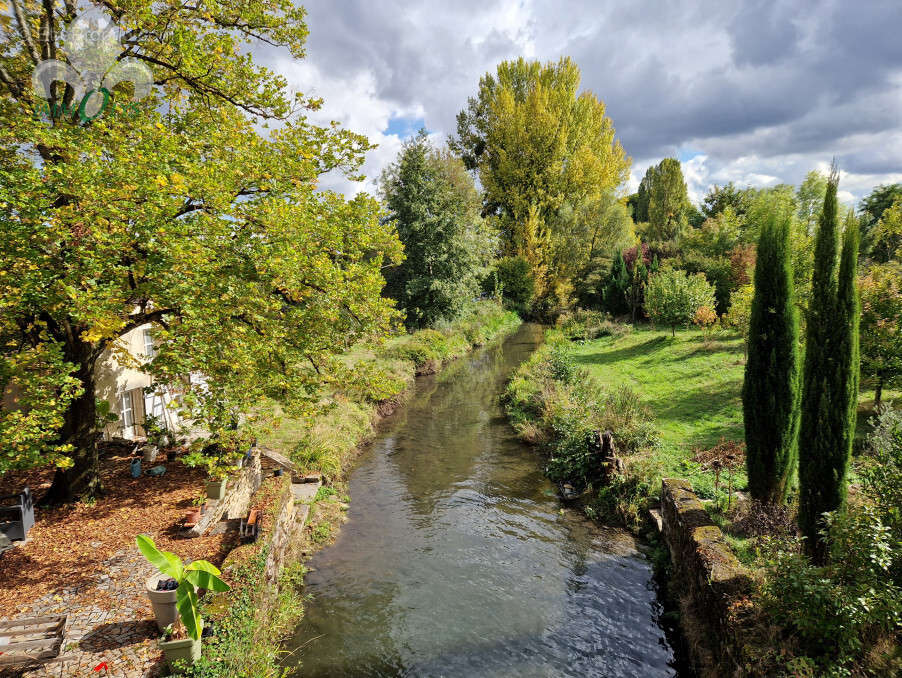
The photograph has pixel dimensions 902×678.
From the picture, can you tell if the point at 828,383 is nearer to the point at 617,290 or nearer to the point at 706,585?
the point at 706,585

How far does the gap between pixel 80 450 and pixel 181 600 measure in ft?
17.1

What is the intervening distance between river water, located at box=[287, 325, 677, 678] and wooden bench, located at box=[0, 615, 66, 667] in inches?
116

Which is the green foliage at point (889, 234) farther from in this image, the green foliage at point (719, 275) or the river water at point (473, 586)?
the river water at point (473, 586)

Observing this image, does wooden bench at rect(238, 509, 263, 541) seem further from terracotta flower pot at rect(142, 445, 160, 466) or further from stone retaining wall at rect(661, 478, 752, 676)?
stone retaining wall at rect(661, 478, 752, 676)

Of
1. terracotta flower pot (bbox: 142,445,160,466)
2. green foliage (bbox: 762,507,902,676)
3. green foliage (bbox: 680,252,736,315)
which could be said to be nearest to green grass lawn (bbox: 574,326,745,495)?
green foliage (bbox: 762,507,902,676)

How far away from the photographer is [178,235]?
652 cm

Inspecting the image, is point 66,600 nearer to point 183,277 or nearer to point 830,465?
point 183,277

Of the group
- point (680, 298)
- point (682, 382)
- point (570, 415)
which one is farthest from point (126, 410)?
point (680, 298)

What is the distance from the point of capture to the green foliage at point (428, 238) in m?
28.8

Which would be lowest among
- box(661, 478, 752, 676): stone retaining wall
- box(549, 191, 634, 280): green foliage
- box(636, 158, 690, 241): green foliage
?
box(661, 478, 752, 676): stone retaining wall

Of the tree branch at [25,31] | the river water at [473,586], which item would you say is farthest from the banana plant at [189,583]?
the tree branch at [25,31]

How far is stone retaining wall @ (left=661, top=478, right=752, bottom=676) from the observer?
5578 millimetres

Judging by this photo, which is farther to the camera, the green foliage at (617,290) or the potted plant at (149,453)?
the green foliage at (617,290)

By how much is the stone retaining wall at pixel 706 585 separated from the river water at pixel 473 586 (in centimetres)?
55
